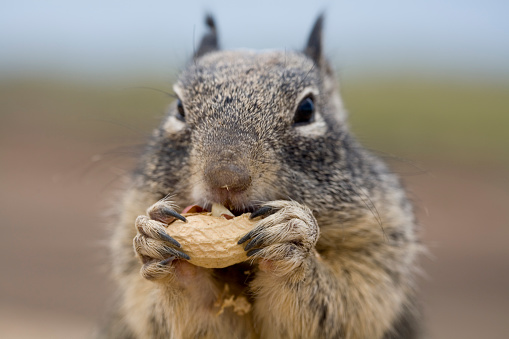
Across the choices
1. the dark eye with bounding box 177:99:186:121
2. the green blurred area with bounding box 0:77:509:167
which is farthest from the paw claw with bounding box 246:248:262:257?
the green blurred area with bounding box 0:77:509:167

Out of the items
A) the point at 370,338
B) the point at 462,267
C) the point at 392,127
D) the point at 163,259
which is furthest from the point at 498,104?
the point at 163,259

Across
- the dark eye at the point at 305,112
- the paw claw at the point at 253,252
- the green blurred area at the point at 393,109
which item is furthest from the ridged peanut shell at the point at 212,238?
the green blurred area at the point at 393,109

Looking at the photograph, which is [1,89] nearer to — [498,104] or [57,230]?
[57,230]

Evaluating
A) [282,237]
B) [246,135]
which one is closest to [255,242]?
[282,237]

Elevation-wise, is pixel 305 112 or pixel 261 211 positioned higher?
pixel 305 112

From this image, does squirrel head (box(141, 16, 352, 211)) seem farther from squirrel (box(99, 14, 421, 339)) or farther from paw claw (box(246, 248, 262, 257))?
paw claw (box(246, 248, 262, 257))

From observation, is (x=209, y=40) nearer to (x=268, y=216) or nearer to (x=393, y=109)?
(x=268, y=216)

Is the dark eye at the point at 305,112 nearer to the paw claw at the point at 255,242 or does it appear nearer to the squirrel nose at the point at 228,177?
the squirrel nose at the point at 228,177

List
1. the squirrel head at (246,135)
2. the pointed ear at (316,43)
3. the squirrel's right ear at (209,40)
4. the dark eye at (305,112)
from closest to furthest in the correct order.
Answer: the squirrel head at (246,135) → the dark eye at (305,112) → the pointed ear at (316,43) → the squirrel's right ear at (209,40)
